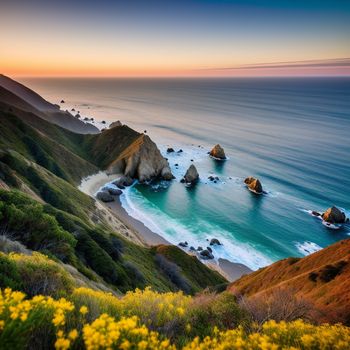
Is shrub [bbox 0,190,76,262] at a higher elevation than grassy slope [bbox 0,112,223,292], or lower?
higher

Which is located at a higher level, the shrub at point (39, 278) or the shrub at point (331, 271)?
the shrub at point (39, 278)

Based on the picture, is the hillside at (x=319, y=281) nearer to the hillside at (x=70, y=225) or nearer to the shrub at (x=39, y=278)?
the shrub at (x=39, y=278)

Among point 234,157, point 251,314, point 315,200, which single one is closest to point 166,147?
point 234,157

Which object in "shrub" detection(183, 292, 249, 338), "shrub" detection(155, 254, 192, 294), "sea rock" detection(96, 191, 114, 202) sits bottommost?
"sea rock" detection(96, 191, 114, 202)

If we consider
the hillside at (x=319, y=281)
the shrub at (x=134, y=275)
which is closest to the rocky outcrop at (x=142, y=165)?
the shrub at (x=134, y=275)

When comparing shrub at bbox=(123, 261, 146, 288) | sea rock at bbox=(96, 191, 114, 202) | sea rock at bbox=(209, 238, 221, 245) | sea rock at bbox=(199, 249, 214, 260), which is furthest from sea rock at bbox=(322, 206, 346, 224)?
sea rock at bbox=(96, 191, 114, 202)

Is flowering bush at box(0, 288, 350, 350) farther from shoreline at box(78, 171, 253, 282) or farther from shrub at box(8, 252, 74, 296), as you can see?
shoreline at box(78, 171, 253, 282)

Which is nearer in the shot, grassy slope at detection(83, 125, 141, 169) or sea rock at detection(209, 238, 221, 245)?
sea rock at detection(209, 238, 221, 245)

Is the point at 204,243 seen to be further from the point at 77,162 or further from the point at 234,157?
the point at 234,157
